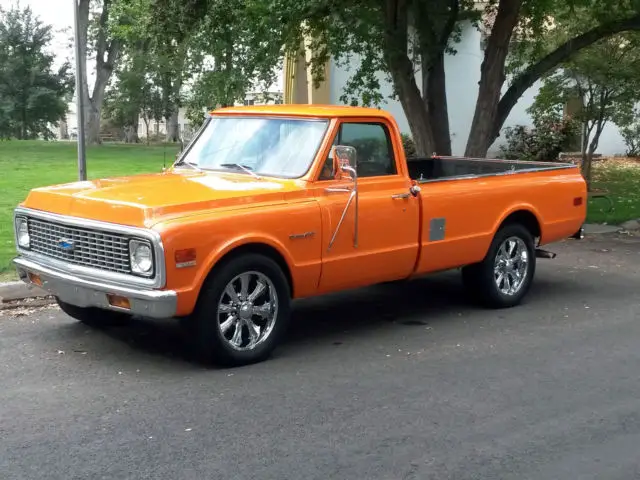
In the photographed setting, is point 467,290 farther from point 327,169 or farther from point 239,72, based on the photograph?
point 239,72

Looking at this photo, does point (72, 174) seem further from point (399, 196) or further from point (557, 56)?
point (399, 196)

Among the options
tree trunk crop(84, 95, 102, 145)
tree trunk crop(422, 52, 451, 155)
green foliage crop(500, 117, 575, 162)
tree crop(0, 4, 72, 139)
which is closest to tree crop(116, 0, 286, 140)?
tree trunk crop(422, 52, 451, 155)

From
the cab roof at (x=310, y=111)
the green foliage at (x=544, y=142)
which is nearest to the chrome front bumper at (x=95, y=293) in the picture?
the cab roof at (x=310, y=111)

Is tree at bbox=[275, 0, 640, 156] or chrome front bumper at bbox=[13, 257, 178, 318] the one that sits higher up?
tree at bbox=[275, 0, 640, 156]

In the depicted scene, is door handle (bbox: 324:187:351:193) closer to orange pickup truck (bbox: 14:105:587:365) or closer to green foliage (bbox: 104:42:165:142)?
orange pickup truck (bbox: 14:105:587:365)

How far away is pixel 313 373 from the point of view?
6000mm

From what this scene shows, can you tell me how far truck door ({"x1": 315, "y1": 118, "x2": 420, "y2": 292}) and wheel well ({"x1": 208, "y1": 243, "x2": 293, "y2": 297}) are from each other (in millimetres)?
317

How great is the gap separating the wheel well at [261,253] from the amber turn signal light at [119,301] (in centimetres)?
60

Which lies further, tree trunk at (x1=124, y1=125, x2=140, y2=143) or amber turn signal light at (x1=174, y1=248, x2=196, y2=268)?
tree trunk at (x1=124, y1=125, x2=140, y2=143)

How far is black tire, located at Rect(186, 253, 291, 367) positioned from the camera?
5844mm

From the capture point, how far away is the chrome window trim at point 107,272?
5.52 metres

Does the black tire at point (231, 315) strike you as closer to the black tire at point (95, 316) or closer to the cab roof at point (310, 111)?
the black tire at point (95, 316)

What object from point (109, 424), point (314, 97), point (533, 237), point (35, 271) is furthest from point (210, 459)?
point (314, 97)

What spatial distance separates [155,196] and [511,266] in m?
3.79
